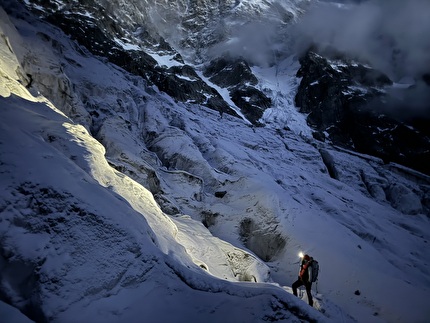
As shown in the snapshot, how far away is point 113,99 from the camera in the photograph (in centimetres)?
3938

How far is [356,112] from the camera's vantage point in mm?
130375

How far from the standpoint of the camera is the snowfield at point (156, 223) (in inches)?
266

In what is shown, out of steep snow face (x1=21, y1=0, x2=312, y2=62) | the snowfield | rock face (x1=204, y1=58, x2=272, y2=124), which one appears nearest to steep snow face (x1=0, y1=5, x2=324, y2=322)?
the snowfield

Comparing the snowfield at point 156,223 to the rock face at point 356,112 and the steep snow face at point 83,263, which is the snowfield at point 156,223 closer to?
the steep snow face at point 83,263

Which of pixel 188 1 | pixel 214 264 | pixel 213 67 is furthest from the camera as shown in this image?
pixel 188 1

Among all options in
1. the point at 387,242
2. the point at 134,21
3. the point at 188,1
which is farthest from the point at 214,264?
the point at 188,1

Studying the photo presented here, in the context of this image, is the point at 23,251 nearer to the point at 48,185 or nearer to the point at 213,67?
the point at 48,185

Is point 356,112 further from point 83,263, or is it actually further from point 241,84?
point 83,263

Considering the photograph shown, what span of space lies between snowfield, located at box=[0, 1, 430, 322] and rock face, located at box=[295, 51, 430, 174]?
2807 inches

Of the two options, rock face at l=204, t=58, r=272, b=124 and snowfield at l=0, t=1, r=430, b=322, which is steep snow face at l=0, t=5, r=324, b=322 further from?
rock face at l=204, t=58, r=272, b=124

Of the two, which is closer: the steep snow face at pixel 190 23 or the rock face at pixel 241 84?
the rock face at pixel 241 84

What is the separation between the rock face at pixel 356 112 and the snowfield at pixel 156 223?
71.3 metres

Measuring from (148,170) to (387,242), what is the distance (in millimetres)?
23779

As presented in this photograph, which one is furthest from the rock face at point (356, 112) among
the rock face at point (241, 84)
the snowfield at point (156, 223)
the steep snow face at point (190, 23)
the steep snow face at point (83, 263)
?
the steep snow face at point (83, 263)
